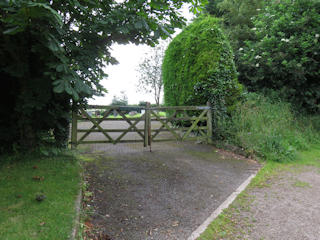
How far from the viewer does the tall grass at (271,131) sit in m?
5.86

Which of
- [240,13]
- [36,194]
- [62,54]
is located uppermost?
[240,13]

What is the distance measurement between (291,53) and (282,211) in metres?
7.48

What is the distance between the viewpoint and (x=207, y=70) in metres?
7.57

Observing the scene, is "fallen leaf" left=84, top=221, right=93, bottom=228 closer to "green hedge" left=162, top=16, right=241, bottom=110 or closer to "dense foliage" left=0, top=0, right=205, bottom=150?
"dense foliage" left=0, top=0, right=205, bottom=150

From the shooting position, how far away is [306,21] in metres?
8.41

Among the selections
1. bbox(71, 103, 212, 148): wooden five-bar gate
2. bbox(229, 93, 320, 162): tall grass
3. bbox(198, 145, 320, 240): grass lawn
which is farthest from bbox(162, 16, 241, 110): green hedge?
bbox(198, 145, 320, 240): grass lawn

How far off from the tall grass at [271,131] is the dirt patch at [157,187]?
64cm

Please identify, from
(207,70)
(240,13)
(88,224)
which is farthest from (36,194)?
(240,13)

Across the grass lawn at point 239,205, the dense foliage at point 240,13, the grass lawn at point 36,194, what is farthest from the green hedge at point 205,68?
the grass lawn at point 36,194

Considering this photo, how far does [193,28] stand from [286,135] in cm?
540

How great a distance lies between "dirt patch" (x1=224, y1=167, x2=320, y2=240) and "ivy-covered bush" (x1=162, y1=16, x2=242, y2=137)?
11.6 ft

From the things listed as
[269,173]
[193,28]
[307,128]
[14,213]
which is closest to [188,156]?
[269,173]

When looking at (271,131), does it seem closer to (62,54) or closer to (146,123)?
(146,123)

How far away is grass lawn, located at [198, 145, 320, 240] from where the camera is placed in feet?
8.33
